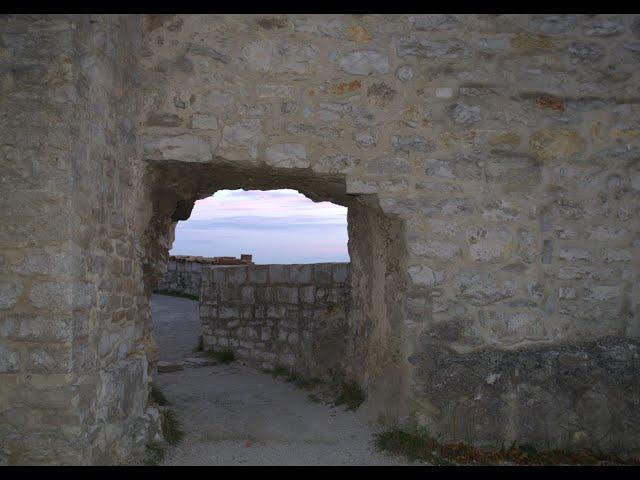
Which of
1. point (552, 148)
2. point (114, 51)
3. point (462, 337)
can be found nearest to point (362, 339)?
point (462, 337)

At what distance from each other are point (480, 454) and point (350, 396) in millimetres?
1526

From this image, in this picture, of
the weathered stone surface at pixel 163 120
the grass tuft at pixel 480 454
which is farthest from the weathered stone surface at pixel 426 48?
the grass tuft at pixel 480 454

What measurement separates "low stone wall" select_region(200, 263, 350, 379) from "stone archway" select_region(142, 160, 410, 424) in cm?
87

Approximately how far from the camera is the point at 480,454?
3760mm

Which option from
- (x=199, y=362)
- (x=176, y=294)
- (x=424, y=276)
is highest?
(x=424, y=276)

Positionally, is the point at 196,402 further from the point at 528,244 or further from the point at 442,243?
the point at 528,244

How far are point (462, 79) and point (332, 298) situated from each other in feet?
10.8

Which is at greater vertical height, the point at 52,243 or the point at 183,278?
the point at 52,243

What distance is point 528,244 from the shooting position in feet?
13.0

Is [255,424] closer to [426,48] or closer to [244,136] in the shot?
[244,136]

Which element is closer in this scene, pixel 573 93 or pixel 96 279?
pixel 96 279

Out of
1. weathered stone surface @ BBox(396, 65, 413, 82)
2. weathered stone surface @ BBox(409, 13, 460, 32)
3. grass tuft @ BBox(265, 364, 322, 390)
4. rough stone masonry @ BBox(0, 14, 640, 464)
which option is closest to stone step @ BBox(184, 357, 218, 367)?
grass tuft @ BBox(265, 364, 322, 390)

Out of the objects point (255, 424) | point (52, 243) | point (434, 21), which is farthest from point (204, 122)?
point (255, 424)

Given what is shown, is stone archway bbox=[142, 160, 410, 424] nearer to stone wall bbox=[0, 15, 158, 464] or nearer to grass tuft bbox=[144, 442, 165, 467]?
grass tuft bbox=[144, 442, 165, 467]
